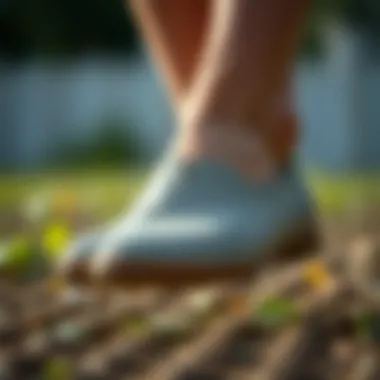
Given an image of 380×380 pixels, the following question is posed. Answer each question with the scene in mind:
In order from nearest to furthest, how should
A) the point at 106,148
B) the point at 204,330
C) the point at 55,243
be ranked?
the point at 204,330 < the point at 55,243 < the point at 106,148

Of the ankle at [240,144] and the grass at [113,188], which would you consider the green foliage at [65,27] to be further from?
the ankle at [240,144]

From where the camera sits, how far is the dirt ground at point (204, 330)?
87 cm

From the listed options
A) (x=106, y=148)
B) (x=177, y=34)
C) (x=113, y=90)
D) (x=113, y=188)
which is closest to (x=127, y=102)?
(x=113, y=90)

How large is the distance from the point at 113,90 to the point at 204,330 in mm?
7362

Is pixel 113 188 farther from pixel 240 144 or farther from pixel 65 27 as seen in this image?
pixel 240 144

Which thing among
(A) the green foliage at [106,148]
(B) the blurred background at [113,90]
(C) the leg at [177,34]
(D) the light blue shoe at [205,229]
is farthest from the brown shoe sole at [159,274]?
Answer: (A) the green foliage at [106,148]

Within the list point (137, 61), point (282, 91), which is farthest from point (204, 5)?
point (137, 61)

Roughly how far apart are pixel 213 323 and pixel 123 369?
201 mm

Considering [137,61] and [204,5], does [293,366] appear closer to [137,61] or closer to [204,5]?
[204,5]

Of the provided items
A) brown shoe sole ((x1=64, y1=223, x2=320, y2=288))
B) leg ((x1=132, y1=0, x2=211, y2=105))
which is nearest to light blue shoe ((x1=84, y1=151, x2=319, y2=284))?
brown shoe sole ((x1=64, y1=223, x2=320, y2=288))

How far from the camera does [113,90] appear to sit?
834cm

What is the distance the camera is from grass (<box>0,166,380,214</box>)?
3.75 metres

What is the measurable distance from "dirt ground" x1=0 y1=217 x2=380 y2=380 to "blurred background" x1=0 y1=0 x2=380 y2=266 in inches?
208

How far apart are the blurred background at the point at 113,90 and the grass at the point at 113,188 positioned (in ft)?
2.18
